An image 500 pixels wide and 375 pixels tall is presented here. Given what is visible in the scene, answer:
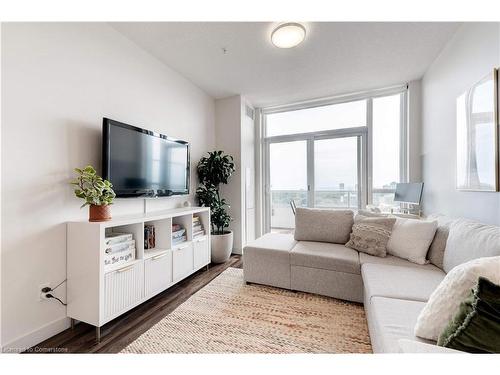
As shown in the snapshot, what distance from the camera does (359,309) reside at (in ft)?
6.02

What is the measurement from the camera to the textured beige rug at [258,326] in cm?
140

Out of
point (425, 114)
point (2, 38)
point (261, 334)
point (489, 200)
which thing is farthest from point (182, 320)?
point (425, 114)

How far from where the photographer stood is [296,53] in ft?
7.82

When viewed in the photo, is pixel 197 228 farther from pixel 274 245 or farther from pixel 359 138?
pixel 359 138

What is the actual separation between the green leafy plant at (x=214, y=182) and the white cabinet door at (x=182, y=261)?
786 millimetres

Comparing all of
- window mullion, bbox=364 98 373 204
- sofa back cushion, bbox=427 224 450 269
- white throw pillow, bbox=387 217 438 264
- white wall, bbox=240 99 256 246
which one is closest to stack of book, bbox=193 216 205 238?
white wall, bbox=240 99 256 246

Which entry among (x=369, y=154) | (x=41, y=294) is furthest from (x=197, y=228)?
(x=369, y=154)

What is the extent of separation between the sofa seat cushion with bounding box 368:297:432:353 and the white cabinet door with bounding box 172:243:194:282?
1.81 m

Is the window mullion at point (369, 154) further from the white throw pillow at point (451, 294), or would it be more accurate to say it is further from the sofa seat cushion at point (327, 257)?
the white throw pillow at point (451, 294)

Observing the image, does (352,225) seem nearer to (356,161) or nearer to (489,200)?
(489,200)

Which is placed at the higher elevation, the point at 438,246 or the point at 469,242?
the point at 469,242

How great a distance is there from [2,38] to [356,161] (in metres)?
4.12

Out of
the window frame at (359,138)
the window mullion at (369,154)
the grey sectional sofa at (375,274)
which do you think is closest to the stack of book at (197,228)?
the grey sectional sofa at (375,274)

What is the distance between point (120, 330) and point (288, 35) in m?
2.93
